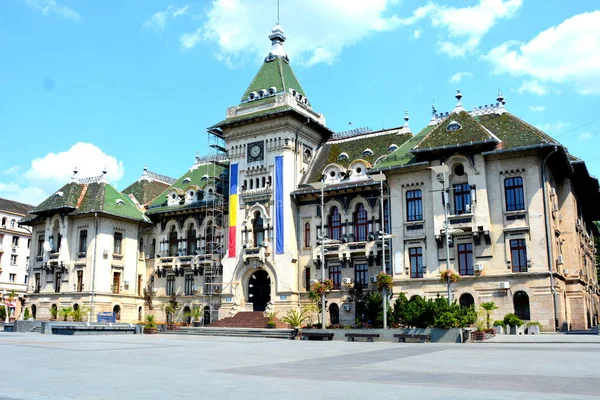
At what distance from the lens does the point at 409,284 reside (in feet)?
142

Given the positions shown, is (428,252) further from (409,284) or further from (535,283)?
Answer: (535,283)

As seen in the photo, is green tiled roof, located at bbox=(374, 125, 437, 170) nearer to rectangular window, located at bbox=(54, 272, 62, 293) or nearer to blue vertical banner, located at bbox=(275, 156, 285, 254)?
blue vertical banner, located at bbox=(275, 156, 285, 254)

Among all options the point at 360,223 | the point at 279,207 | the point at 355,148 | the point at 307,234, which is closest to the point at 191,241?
the point at 279,207

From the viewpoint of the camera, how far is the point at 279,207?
50938mm

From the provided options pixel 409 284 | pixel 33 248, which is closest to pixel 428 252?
pixel 409 284

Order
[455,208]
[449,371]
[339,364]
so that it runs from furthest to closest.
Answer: [455,208]
[339,364]
[449,371]

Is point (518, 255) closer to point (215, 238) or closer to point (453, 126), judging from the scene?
point (453, 126)

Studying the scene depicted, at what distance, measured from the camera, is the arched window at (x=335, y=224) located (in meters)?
50.2

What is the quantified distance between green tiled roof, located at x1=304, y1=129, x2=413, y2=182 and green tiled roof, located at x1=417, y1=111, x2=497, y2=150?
7.11m

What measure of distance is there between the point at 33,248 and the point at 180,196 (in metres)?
16.9

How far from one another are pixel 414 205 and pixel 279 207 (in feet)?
39.8

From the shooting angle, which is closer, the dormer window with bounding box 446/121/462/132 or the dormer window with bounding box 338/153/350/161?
the dormer window with bounding box 446/121/462/132

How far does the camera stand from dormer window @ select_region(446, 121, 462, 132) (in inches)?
1715

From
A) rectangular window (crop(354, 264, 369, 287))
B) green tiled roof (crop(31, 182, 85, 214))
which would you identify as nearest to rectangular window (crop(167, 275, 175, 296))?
green tiled roof (crop(31, 182, 85, 214))
